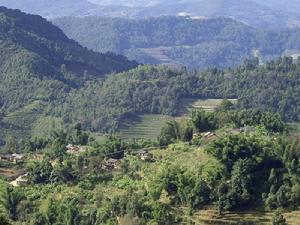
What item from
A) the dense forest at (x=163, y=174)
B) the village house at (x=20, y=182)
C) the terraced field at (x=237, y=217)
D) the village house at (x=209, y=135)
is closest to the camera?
the terraced field at (x=237, y=217)

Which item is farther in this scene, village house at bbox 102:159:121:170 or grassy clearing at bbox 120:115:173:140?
grassy clearing at bbox 120:115:173:140

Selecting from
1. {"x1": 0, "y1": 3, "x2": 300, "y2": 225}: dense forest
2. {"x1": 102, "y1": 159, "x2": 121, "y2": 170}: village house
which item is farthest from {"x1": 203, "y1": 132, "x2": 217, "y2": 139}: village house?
{"x1": 102, "y1": 159, "x2": 121, "y2": 170}: village house

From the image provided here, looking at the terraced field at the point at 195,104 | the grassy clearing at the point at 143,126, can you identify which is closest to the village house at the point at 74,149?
the grassy clearing at the point at 143,126

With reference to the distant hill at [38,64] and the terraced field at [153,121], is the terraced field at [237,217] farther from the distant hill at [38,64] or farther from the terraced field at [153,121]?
the distant hill at [38,64]

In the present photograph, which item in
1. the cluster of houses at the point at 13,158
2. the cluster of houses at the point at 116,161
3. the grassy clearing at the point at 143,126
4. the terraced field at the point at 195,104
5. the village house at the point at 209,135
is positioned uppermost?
the village house at the point at 209,135

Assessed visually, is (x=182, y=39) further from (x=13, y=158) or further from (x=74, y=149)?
(x=13, y=158)

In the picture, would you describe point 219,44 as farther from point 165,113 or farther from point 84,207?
point 84,207

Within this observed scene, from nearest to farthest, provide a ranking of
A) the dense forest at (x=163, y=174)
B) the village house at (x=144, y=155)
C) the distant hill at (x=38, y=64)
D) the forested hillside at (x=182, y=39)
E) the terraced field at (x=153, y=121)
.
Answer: the dense forest at (x=163, y=174), the village house at (x=144, y=155), the terraced field at (x=153, y=121), the distant hill at (x=38, y=64), the forested hillside at (x=182, y=39)

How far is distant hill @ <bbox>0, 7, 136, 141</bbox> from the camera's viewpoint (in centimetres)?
6625

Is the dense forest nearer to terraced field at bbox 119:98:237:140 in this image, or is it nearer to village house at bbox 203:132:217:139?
village house at bbox 203:132:217:139

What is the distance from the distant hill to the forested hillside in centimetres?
5846

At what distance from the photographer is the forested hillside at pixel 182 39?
154 meters

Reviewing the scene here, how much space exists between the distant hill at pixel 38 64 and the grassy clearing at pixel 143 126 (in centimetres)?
770

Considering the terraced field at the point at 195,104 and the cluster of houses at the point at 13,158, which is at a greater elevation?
the cluster of houses at the point at 13,158
